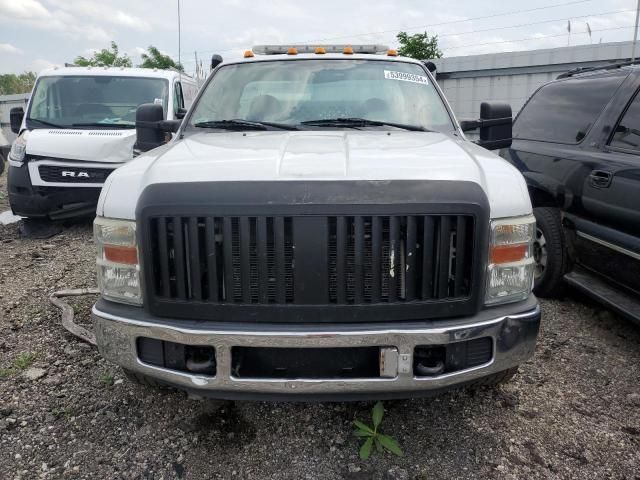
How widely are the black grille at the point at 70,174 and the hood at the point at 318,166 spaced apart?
12.7ft

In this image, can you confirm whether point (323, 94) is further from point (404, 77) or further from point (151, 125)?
point (151, 125)

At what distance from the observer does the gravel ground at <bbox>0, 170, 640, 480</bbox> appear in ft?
7.58

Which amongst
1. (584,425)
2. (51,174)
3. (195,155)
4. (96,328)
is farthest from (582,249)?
(51,174)

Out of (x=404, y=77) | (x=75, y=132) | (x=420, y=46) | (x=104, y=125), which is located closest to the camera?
(x=404, y=77)

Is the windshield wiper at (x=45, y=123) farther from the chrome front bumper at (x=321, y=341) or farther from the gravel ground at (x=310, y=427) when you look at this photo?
the chrome front bumper at (x=321, y=341)

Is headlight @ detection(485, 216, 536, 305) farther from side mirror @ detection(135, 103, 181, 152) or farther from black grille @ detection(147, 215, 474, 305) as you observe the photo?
side mirror @ detection(135, 103, 181, 152)

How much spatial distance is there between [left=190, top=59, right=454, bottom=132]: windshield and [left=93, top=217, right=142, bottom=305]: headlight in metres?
1.38

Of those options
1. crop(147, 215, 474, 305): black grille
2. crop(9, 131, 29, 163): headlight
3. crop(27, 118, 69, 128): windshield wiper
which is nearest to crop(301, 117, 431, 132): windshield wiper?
crop(147, 215, 474, 305): black grille

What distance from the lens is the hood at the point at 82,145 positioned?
240 inches

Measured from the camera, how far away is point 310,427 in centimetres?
261

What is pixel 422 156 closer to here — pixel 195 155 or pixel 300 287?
pixel 300 287

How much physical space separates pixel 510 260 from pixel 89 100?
20.8 ft

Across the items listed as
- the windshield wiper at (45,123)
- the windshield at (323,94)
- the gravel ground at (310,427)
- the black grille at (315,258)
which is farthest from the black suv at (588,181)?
the windshield wiper at (45,123)

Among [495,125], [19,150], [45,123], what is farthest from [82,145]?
[495,125]
